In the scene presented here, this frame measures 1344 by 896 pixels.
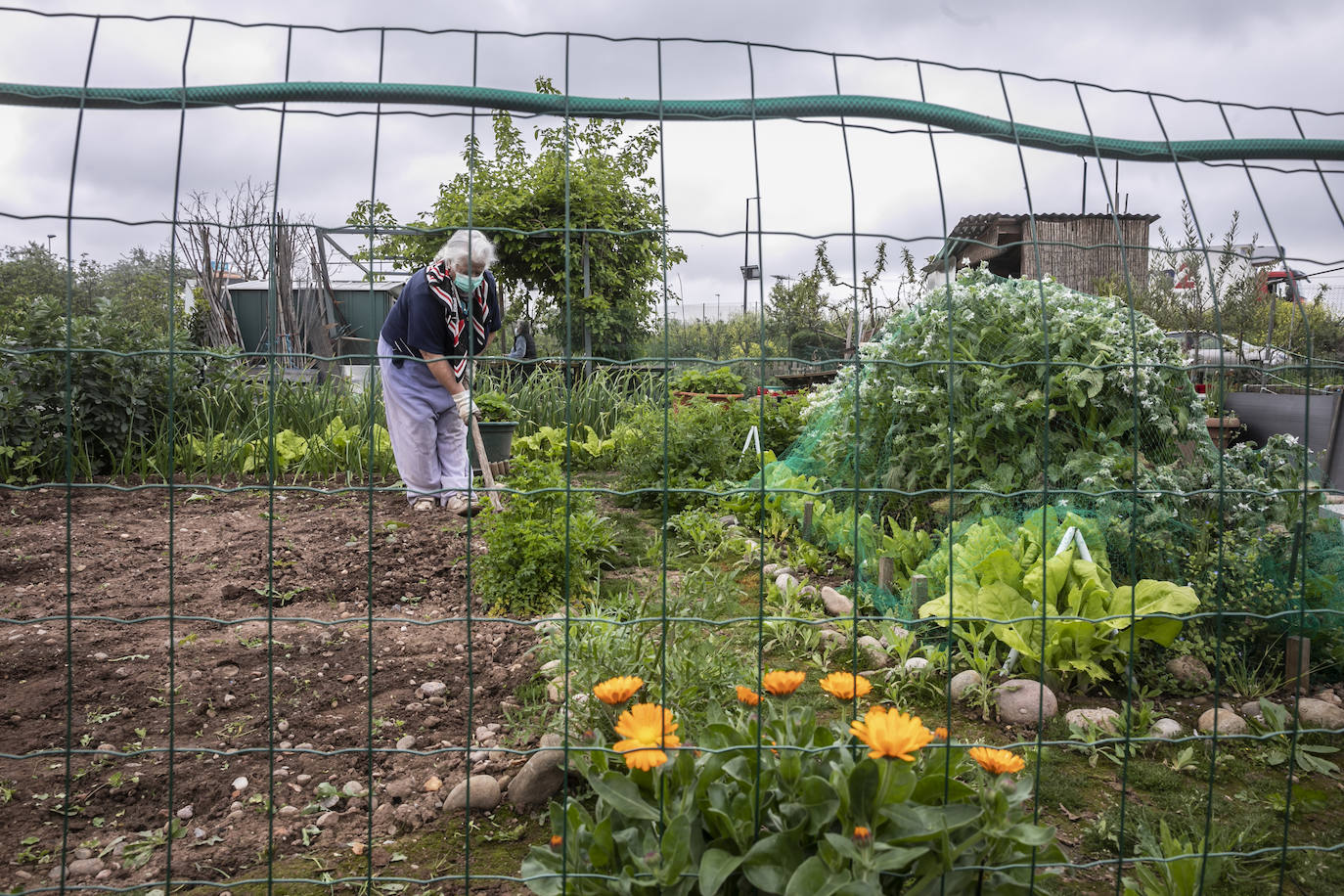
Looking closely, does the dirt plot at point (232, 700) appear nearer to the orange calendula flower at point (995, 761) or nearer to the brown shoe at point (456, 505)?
the brown shoe at point (456, 505)

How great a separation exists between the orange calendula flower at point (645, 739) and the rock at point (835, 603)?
1.91m

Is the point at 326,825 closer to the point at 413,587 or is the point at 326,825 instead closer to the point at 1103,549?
the point at 413,587

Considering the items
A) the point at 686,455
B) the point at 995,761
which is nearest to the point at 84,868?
the point at 995,761

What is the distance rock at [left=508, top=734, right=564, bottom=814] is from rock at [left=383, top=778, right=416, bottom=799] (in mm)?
247

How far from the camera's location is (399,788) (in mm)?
2057

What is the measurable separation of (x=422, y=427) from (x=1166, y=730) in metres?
4.06

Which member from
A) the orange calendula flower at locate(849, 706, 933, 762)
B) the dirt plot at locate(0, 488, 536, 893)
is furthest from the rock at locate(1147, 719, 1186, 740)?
the dirt plot at locate(0, 488, 536, 893)

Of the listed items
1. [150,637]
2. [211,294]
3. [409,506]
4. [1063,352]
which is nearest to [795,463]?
[1063,352]

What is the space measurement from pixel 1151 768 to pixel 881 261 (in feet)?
8.63

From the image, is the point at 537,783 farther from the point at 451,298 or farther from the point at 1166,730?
the point at 451,298

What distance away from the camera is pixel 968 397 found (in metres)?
3.55

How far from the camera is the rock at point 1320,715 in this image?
7.93 feet

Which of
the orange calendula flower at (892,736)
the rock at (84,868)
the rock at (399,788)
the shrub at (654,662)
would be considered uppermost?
the orange calendula flower at (892,736)

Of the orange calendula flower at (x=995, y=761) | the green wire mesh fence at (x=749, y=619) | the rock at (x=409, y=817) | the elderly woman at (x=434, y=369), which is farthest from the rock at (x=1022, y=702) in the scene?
the elderly woman at (x=434, y=369)
